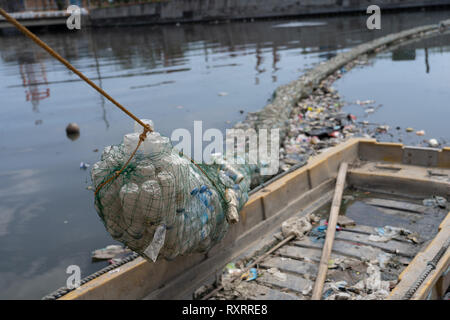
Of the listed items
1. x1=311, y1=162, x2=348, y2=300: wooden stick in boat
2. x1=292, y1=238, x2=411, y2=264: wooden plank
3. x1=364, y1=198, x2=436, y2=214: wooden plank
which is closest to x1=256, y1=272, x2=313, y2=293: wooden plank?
x1=311, y1=162, x2=348, y2=300: wooden stick in boat

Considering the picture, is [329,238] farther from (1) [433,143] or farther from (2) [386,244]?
(1) [433,143]

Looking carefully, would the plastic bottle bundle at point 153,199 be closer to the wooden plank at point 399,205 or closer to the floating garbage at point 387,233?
the floating garbage at point 387,233

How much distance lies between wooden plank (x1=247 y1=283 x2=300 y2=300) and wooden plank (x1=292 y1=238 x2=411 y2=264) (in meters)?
0.77

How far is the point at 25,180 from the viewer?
725cm

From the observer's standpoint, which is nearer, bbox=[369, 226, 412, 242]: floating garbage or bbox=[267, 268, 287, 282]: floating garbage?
bbox=[267, 268, 287, 282]: floating garbage

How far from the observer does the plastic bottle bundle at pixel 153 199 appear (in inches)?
105

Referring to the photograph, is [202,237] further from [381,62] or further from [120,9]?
[120,9]

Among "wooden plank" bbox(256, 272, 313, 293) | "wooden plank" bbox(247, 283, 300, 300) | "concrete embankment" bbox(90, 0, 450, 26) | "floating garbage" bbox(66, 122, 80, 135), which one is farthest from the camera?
"concrete embankment" bbox(90, 0, 450, 26)

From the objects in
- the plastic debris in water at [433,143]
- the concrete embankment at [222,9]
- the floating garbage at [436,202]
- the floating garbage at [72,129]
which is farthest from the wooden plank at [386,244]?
the concrete embankment at [222,9]

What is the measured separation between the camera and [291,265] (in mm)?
4012

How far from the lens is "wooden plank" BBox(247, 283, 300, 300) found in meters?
3.59

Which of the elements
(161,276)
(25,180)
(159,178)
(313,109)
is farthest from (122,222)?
(313,109)

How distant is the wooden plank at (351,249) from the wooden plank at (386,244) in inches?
2.2

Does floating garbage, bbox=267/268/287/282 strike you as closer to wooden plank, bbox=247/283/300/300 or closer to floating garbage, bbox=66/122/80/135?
wooden plank, bbox=247/283/300/300
